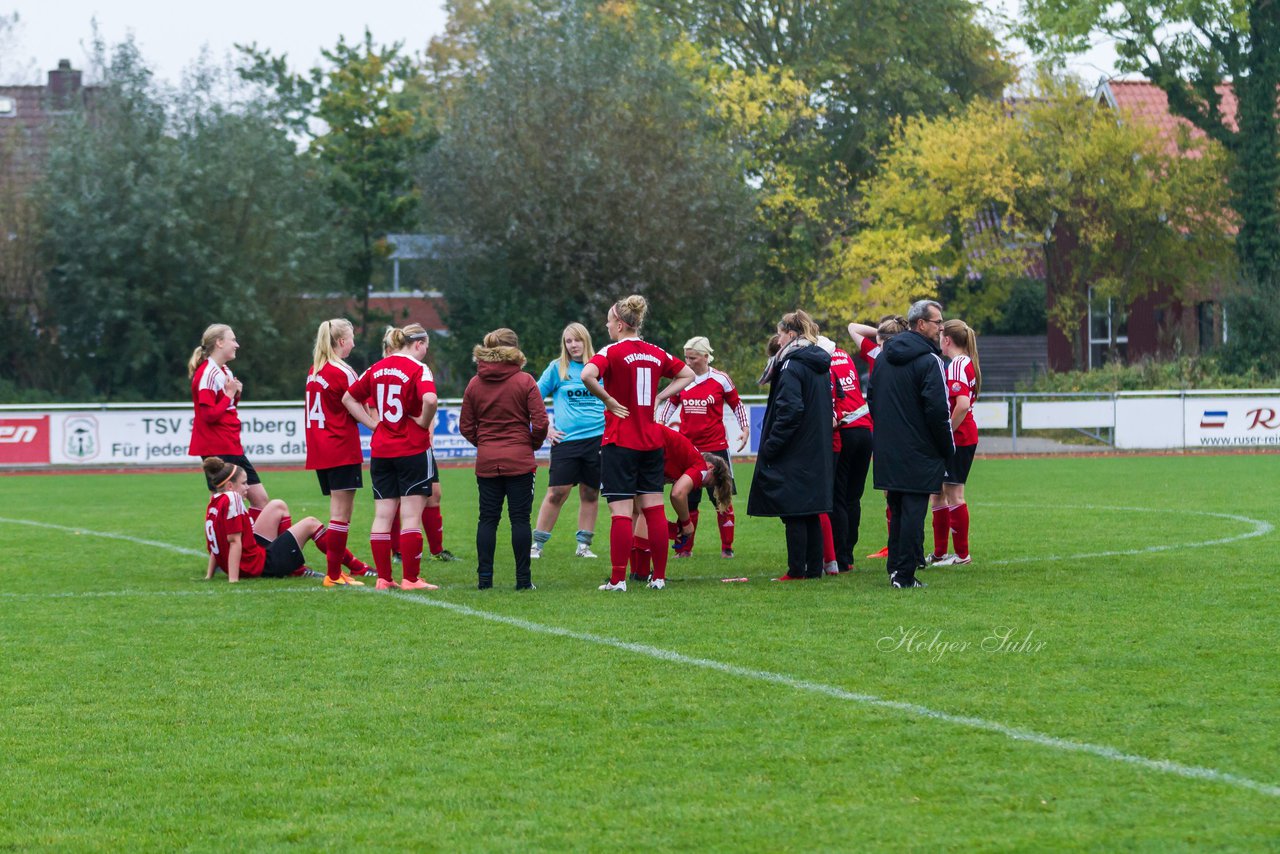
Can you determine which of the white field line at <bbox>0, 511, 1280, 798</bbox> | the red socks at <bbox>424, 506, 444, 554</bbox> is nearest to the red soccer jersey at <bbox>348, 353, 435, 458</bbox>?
the white field line at <bbox>0, 511, 1280, 798</bbox>

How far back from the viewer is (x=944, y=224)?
44250 mm

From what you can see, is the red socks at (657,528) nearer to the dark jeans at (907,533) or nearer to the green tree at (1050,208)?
the dark jeans at (907,533)

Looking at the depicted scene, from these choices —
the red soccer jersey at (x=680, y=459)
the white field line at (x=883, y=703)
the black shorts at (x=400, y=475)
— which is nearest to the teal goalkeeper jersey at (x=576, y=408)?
the red soccer jersey at (x=680, y=459)

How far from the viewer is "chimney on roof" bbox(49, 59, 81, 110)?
42.5 metres

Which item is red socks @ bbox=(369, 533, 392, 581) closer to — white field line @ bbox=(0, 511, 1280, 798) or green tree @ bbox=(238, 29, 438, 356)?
white field line @ bbox=(0, 511, 1280, 798)

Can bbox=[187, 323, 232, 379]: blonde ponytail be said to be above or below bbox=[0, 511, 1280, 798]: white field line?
above

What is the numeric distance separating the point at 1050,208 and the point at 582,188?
551 inches

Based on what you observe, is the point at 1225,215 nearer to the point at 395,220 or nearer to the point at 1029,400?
the point at 1029,400

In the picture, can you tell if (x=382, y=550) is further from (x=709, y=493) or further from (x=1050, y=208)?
(x=1050, y=208)

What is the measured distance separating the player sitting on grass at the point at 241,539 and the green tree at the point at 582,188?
2269cm

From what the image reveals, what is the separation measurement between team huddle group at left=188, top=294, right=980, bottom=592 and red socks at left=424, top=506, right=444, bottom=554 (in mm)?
231

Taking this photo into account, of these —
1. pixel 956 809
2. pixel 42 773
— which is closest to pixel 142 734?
pixel 42 773

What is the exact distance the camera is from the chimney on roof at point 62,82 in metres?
42.5

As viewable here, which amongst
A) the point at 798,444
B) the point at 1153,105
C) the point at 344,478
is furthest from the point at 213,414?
the point at 1153,105
